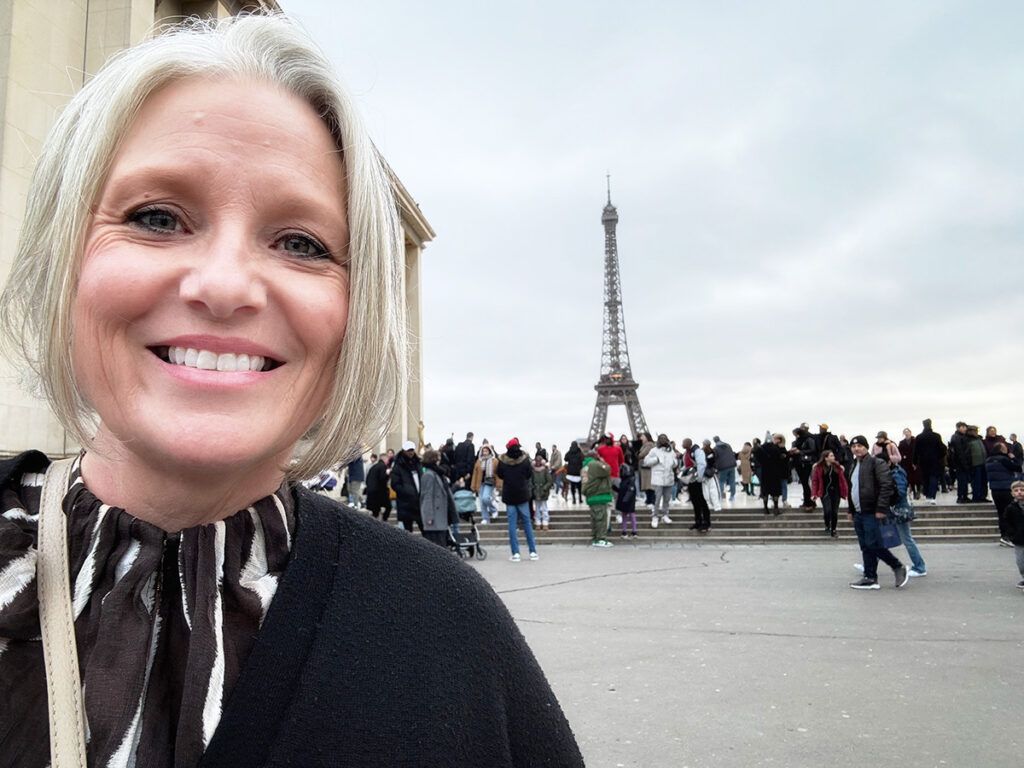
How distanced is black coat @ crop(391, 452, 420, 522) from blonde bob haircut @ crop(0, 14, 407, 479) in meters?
9.64

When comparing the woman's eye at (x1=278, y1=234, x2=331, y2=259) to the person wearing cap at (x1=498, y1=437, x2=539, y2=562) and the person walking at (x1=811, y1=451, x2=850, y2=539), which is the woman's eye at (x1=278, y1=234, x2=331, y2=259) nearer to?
the person wearing cap at (x1=498, y1=437, x2=539, y2=562)

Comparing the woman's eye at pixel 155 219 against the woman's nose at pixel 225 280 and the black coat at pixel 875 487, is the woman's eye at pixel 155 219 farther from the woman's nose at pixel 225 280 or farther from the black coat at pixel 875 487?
the black coat at pixel 875 487

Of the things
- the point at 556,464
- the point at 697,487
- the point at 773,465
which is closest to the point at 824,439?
the point at 773,465

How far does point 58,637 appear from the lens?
2.90 ft

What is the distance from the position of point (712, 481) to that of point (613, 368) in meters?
41.0

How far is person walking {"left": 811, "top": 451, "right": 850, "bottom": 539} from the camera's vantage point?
13.4m

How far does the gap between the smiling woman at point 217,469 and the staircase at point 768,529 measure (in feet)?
46.7

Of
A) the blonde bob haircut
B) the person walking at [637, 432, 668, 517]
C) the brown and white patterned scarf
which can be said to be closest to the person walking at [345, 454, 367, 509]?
the person walking at [637, 432, 668, 517]

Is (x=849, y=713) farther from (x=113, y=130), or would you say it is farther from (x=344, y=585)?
(x=113, y=130)

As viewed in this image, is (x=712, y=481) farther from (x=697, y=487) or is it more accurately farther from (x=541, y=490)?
(x=541, y=490)

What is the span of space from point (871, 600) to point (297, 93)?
837cm

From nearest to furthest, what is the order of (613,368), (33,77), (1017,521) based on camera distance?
(1017,521) < (33,77) < (613,368)

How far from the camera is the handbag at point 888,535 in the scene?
8.60 metres

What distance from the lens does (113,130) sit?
102 cm
